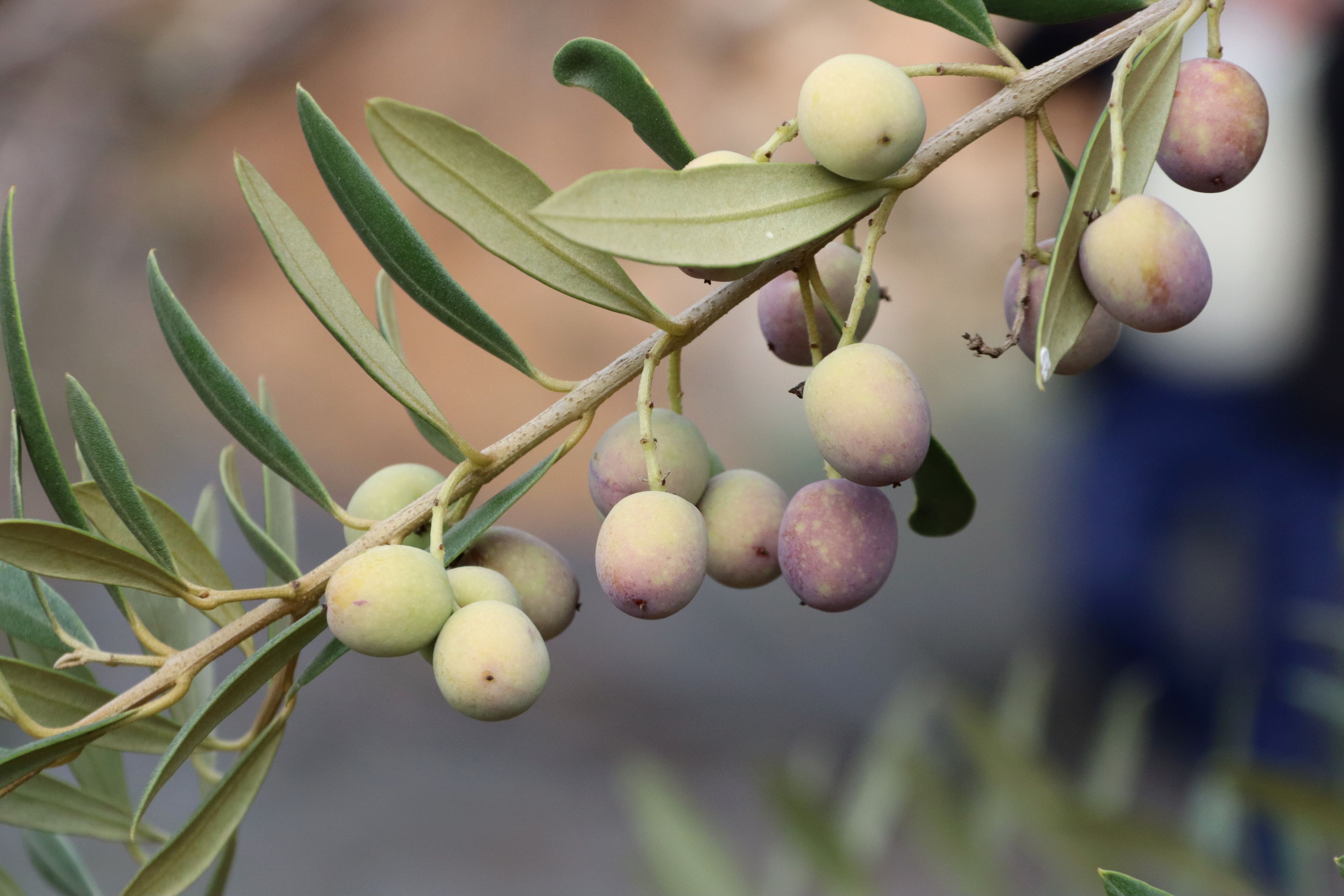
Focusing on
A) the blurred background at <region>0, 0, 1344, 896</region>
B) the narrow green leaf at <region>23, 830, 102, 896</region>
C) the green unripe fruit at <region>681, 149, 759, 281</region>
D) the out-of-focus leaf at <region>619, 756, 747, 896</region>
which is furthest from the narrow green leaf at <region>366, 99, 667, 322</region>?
the blurred background at <region>0, 0, 1344, 896</region>

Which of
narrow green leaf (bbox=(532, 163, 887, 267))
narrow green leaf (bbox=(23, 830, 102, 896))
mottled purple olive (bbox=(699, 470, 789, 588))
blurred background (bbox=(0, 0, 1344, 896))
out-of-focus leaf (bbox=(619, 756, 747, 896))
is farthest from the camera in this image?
blurred background (bbox=(0, 0, 1344, 896))

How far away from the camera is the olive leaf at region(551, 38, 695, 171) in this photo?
338 millimetres

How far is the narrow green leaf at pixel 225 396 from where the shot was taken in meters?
0.35

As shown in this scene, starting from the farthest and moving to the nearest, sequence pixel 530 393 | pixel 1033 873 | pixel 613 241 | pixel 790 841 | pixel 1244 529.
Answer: pixel 530 393 < pixel 1244 529 < pixel 1033 873 < pixel 790 841 < pixel 613 241

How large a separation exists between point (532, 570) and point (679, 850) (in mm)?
669

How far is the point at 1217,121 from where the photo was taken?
326mm

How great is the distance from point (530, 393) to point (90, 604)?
1.24 metres

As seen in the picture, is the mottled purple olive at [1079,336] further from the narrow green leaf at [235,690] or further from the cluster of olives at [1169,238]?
the narrow green leaf at [235,690]

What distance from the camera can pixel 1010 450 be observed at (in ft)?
8.98

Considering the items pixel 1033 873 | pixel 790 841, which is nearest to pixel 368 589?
pixel 790 841

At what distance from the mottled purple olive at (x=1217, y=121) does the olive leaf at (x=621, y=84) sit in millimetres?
165

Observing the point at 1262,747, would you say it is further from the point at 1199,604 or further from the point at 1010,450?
the point at 1010,450

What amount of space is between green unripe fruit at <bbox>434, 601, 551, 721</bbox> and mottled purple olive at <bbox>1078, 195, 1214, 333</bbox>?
0.20 meters

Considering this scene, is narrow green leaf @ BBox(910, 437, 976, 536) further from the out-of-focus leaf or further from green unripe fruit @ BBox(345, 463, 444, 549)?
the out-of-focus leaf
